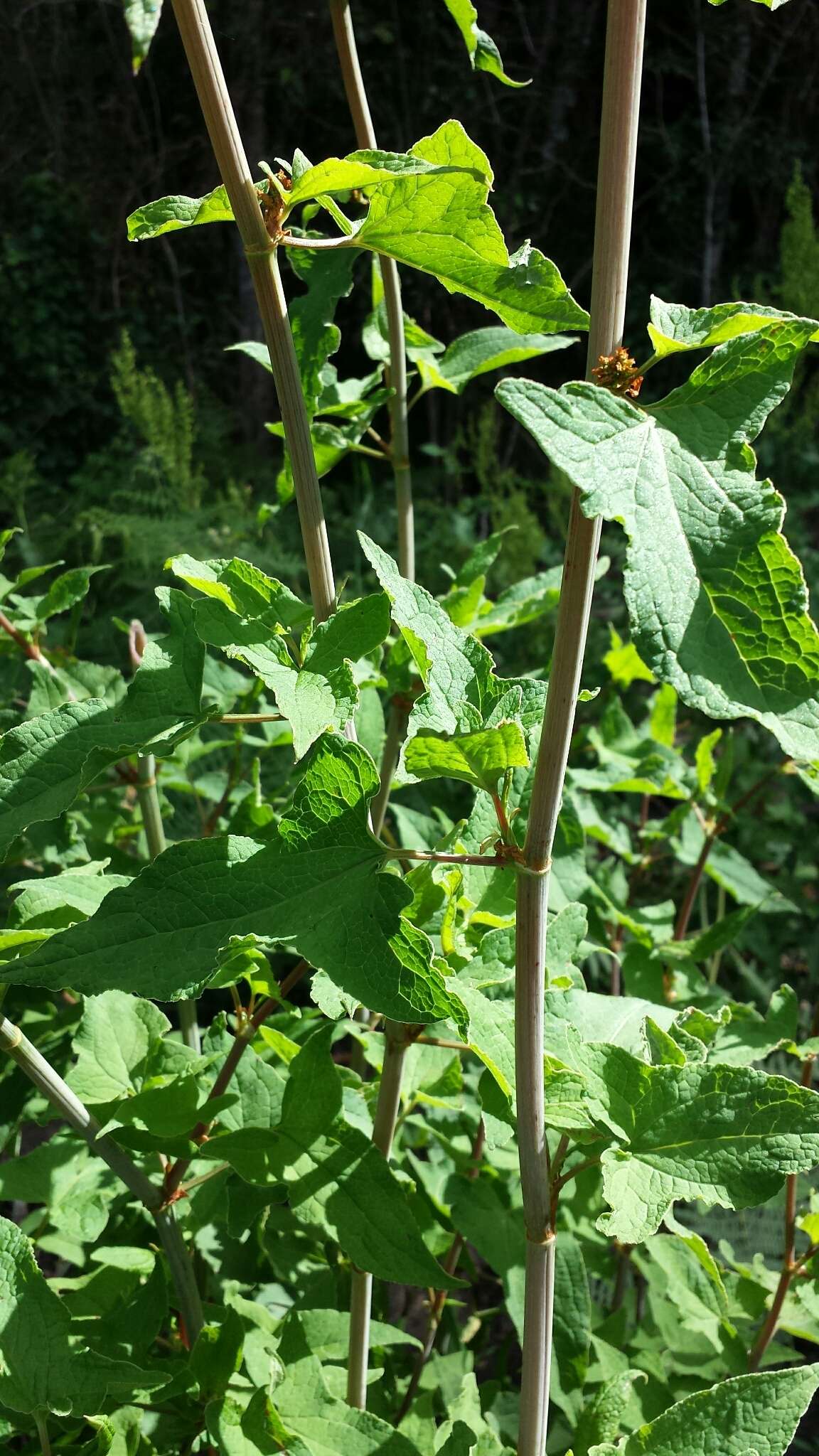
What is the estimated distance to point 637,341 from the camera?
5.51 m

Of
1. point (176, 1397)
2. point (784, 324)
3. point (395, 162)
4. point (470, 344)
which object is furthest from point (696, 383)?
point (176, 1397)

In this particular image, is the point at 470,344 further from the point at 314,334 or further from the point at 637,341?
the point at 637,341

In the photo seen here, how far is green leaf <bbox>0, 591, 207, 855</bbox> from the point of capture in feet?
2.07

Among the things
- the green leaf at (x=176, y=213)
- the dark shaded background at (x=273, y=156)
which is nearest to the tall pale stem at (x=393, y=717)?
the green leaf at (x=176, y=213)

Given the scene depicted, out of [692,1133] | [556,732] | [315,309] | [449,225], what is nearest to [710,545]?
[556,732]

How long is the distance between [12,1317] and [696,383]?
707mm

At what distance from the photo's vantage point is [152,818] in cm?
105

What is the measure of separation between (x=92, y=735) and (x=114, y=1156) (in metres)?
0.32

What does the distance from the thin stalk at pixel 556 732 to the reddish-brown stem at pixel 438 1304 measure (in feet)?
1.19

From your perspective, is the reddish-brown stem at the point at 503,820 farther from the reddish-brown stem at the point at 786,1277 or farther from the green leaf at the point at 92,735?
the reddish-brown stem at the point at 786,1277

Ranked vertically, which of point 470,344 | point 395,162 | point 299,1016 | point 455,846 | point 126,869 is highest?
point 395,162

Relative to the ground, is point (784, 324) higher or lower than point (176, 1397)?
higher

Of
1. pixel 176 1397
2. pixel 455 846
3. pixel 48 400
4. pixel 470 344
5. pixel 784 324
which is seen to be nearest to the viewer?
pixel 784 324

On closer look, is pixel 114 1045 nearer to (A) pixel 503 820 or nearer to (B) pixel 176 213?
(A) pixel 503 820
